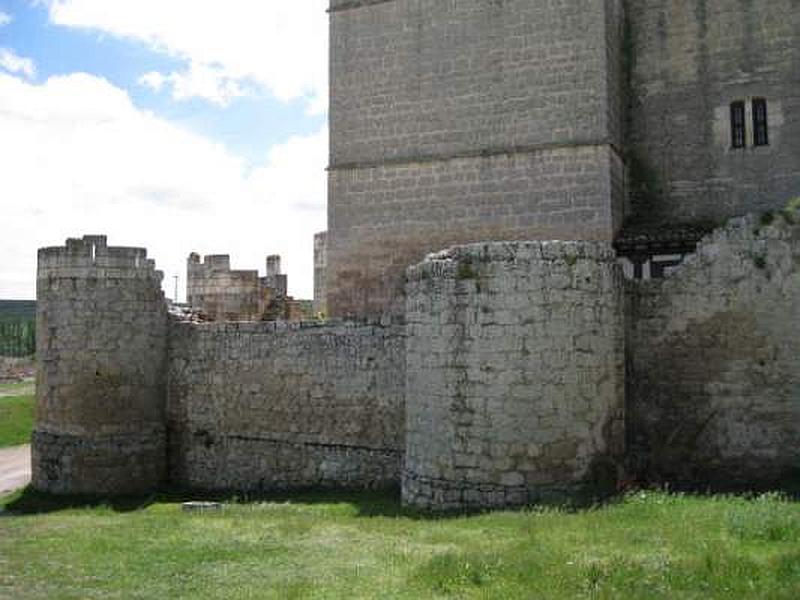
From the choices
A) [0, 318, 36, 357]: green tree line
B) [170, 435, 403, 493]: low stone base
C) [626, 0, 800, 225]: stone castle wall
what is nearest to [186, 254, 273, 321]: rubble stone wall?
[170, 435, 403, 493]: low stone base

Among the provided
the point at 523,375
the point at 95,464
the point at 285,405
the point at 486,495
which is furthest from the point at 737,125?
the point at 95,464

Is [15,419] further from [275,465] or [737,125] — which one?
[737,125]

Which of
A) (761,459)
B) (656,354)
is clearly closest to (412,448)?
(656,354)

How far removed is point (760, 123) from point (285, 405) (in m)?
Result: 9.99

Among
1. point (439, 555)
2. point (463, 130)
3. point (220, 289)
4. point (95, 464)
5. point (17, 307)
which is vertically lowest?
point (95, 464)

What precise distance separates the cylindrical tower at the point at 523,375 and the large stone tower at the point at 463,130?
6313mm

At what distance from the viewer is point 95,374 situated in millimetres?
16578

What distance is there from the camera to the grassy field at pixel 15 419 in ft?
82.7

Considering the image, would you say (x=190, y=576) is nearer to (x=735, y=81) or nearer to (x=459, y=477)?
(x=459, y=477)

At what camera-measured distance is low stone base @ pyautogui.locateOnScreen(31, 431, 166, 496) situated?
53.8ft

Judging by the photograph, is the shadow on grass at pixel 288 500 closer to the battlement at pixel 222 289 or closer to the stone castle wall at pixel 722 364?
the stone castle wall at pixel 722 364

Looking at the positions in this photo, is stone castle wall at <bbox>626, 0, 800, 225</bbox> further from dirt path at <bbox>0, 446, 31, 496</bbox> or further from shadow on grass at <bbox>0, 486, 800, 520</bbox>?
dirt path at <bbox>0, 446, 31, 496</bbox>

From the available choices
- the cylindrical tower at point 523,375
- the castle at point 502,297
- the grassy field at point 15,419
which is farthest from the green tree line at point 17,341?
the cylindrical tower at point 523,375

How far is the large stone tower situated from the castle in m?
0.05
